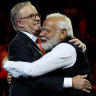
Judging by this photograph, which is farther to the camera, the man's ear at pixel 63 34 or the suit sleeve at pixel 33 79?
the man's ear at pixel 63 34

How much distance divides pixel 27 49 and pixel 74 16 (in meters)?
2.74

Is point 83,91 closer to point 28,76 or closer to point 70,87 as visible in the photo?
point 70,87

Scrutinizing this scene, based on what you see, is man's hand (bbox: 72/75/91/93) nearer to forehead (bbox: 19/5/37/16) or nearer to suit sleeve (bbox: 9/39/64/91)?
suit sleeve (bbox: 9/39/64/91)

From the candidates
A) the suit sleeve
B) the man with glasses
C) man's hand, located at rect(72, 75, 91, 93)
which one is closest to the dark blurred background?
the man with glasses

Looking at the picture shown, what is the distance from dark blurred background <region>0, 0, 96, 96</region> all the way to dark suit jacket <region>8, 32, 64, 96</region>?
221cm

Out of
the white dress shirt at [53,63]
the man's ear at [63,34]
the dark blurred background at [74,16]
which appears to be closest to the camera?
the white dress shirt at [53,63]

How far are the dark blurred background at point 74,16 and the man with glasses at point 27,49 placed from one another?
2040 millimetres

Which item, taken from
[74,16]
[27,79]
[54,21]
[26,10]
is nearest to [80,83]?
[27,79]

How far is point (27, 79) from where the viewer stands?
2.11 metres

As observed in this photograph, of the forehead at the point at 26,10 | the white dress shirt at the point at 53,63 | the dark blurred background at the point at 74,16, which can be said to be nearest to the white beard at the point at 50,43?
the white dress shirt at the point at 53,63

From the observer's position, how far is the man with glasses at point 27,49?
6.76ft

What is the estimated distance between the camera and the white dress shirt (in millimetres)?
2000

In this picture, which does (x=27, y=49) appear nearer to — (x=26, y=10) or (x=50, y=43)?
(x=50, y=43)

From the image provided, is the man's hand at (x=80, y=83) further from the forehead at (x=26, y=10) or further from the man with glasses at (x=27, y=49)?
the forehead at (x=26, y=10)
